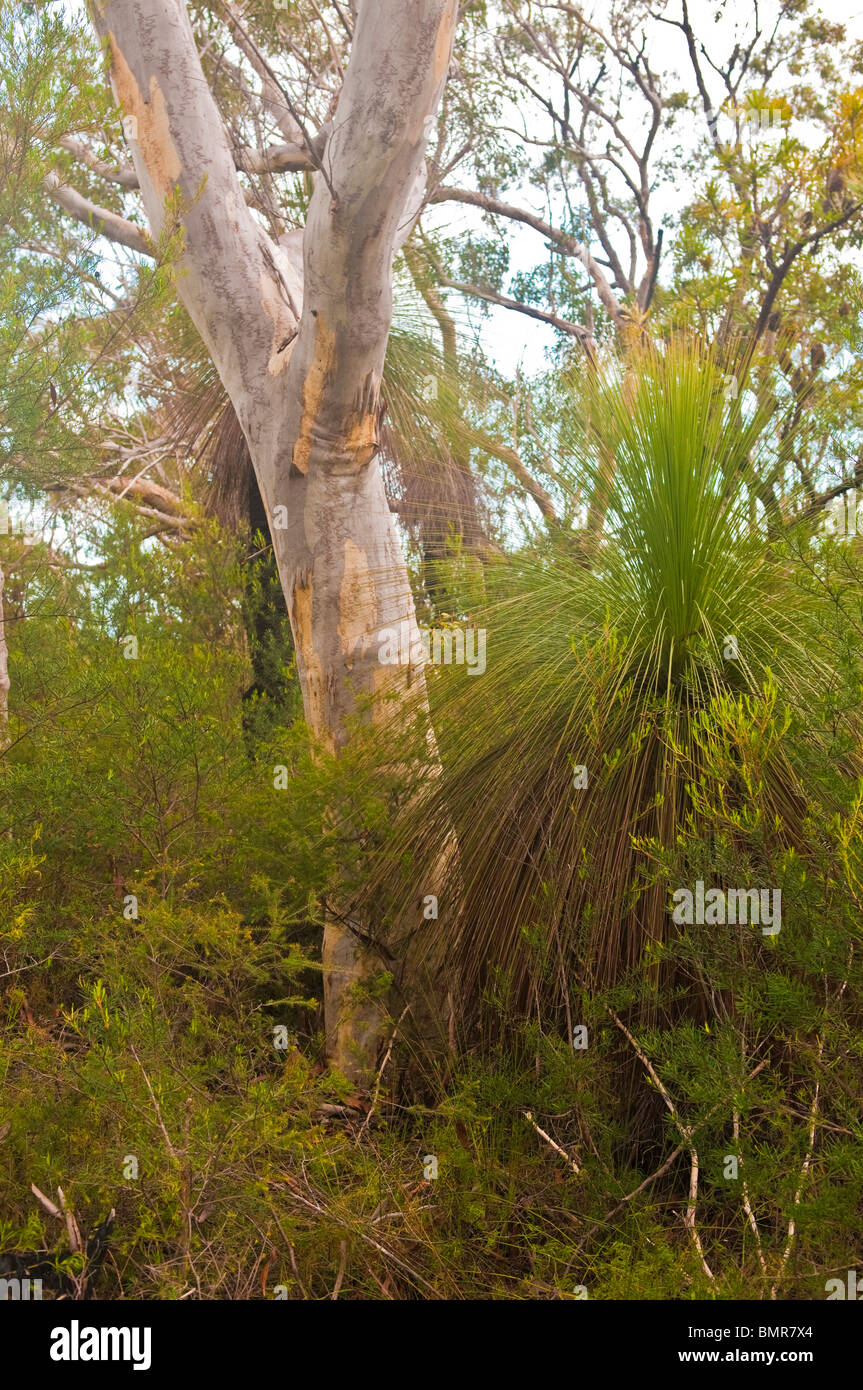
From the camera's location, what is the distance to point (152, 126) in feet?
14.2

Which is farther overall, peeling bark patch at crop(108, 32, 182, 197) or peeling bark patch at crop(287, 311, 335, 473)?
peeling bark patch at crop(108, 32, 182, 197)

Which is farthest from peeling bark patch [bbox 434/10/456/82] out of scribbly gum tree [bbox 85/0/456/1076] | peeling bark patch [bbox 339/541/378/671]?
peeling bark patch [bbox 339/541/378/671]

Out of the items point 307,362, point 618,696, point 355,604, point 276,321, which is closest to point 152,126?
point 276,321

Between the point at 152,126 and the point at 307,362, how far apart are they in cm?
115

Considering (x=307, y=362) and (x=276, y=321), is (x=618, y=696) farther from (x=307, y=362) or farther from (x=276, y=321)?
(x=276, y=321)

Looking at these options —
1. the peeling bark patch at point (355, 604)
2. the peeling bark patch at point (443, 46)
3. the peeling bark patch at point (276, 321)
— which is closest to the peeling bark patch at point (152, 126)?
the peeling bark patch at point (276, 321)

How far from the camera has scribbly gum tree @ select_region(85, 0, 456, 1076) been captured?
3943 mm

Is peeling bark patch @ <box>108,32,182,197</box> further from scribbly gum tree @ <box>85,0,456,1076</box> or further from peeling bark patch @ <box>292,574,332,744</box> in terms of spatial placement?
peeling bark patch @ <box>292,574,332,744</box>

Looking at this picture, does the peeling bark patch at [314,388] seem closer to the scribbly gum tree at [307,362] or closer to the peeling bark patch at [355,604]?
the scribbly gum tree at [307,362]

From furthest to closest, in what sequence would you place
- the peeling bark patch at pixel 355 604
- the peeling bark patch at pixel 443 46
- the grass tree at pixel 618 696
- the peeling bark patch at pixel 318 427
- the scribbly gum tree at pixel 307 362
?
the peeling bark patch at pixel 355 604 < the peeling bark patch at pixel 318 427 < the scribbly gum tree at pixel 307 362 < the peeling bark patch at pixel 443 46 < the grass tree at pixel 618 696

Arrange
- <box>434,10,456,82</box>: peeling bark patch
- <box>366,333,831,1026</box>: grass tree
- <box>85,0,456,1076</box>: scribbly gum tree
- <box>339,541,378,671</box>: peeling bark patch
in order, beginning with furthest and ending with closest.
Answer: <box>339,541,378,671</box>: peeling bark patch, <box>85,0,456,1076</box>: scribbly gum tree, <box>434,10,456,82</box>: peeling bark patch, <box>366,333,831,1026</box>: grass tree

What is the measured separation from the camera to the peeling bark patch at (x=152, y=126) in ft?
14.1

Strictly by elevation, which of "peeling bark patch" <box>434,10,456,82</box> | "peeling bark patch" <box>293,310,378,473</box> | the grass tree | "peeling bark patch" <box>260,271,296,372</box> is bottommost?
the grass tree

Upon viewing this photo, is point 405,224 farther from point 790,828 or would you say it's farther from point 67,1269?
point 67,1269
